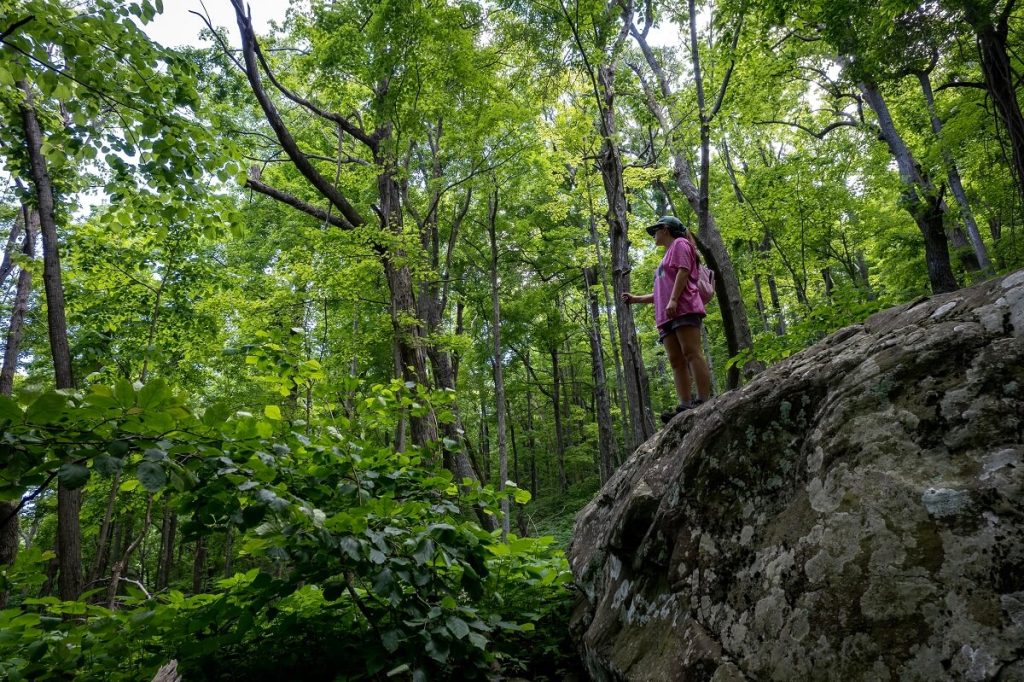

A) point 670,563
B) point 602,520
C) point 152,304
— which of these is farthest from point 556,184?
point 670,563

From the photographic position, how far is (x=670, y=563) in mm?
2100

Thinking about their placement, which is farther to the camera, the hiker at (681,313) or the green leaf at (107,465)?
the hiker at (681,313)

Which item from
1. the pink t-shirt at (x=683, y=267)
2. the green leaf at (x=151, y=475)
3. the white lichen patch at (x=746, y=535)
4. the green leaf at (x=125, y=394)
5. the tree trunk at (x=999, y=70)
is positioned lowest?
the white lichen patch at (x=746, y=535)

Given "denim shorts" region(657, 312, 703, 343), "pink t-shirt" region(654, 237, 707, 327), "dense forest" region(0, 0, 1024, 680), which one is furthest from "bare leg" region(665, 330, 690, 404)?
"dense forest" region(0, 0, 1024, 680)

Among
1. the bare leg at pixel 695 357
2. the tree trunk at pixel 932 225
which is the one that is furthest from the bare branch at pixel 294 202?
the tree trunk at pixel 932 225

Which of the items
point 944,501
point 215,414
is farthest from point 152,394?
point 944,501

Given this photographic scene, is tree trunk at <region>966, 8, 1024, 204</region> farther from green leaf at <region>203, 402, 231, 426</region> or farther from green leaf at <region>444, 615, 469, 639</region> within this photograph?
green leaf at <region>203, 402, 231, 426</region>

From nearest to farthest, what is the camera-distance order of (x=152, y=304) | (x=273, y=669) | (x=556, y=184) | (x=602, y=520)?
1. (x=273, y=669)
2. (x=602, y=520)
3. (x=152, y=304)
4. (x=556, y=184)

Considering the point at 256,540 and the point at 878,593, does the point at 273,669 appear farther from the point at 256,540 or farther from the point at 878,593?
the point at 878,593

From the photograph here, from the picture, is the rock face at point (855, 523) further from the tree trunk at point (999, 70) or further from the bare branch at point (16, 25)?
the tree trunk at point (999, 70)

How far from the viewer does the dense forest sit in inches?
78.5

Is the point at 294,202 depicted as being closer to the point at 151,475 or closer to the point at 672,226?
the point at 672,226

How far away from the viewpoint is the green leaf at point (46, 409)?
127cm

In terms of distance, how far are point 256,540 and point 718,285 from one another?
6.04 m
